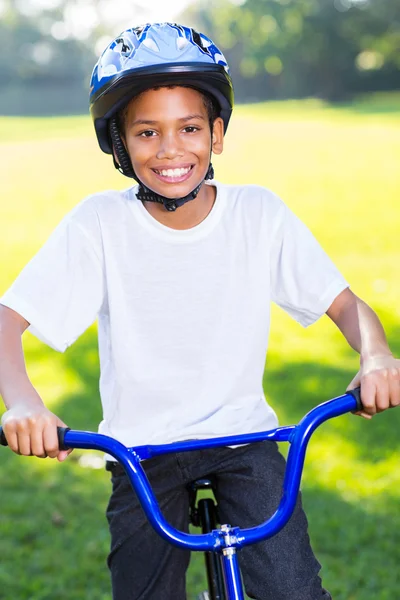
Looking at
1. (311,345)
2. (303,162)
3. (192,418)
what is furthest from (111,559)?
(303,162)

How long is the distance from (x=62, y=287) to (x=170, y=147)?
1.72ft

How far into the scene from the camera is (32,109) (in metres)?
52.2

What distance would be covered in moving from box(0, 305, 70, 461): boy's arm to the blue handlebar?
48 millimetres

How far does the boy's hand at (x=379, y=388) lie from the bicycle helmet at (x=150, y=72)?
870mm

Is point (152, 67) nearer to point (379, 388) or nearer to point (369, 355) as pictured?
point (369, 355)

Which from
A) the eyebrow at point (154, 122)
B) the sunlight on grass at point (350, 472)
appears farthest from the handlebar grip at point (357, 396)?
the sunlight on grass at point (350, 472)

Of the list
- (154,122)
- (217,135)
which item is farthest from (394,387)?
(217,135)

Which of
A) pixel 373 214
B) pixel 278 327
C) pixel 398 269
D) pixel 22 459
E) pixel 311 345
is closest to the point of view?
pixel 22 459

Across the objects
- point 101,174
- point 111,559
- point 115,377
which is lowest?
point 111,559

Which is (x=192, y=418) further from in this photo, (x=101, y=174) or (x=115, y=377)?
(x=101, y=174)

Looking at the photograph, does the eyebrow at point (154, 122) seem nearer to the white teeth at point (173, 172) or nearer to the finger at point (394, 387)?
the white teeth at point (173, 172)

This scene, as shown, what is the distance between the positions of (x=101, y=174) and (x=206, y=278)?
61.0 ft

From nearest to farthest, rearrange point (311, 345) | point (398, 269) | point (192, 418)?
point (192, 418) < point (311, 345) < point (398, 269)

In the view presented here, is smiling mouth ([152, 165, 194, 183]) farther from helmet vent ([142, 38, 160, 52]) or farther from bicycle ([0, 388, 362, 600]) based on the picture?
bicycle ([0, 388, 362, 600])
